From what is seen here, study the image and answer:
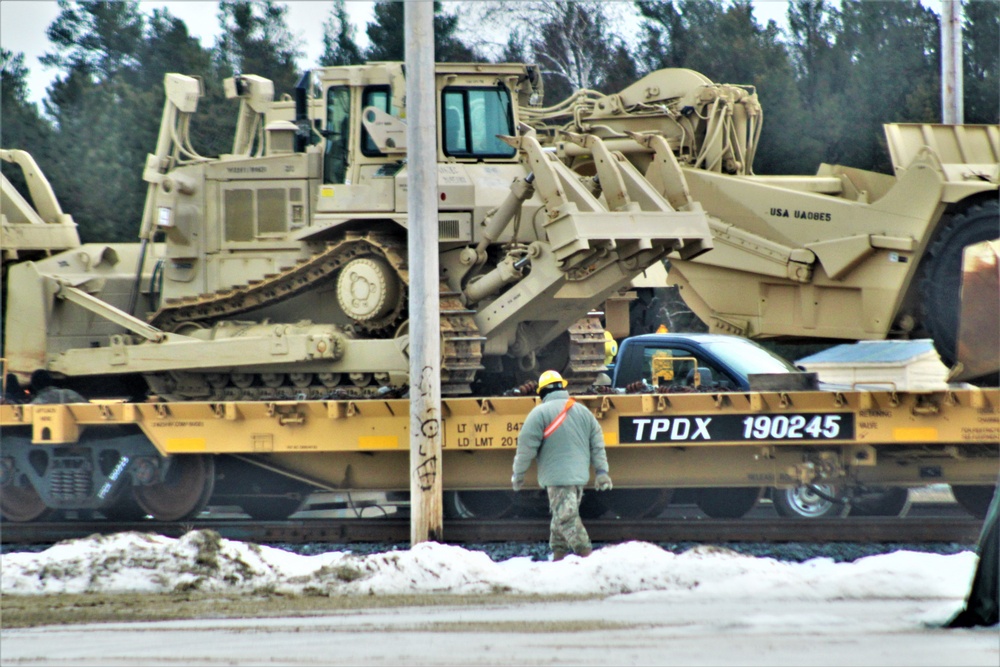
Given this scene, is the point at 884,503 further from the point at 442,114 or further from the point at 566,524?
the point at 442,114

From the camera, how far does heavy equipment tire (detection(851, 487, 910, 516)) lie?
10641mm

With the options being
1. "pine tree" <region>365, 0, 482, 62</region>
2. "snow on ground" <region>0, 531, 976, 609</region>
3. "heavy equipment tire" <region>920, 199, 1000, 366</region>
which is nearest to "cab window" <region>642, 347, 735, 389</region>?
"heavy equipment tire" <region>920, 199, 1000, 366</region>

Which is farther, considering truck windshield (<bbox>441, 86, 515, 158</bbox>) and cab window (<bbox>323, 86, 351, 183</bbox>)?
cab window (<bbox>323, 86, 351, 183</bbox>)

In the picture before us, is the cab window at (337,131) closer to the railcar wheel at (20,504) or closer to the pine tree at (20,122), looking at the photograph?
the railcar wheel at (20,504)

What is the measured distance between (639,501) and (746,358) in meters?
1.80

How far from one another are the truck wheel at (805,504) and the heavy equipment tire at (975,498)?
1.02 meters

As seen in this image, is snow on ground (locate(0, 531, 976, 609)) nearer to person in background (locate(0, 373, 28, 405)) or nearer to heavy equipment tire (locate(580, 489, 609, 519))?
heavy equipment tire (locate(580, 489, 609, 519))

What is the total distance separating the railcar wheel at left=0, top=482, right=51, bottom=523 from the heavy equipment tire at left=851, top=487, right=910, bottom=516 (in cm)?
765

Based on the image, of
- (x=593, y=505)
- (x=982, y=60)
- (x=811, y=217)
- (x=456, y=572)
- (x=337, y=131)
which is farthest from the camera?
(x=982, y=60)

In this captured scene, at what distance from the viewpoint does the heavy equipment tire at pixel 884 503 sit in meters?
10.6

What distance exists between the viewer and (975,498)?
9891 mm

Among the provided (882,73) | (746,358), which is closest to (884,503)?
(746,358)

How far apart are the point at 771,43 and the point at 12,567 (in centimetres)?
2240

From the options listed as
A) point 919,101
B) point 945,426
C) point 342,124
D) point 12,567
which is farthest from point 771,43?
point 12,567
